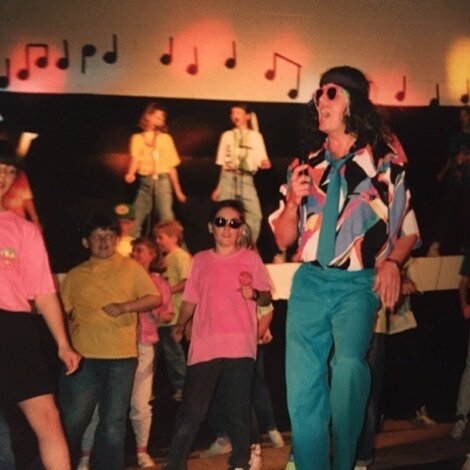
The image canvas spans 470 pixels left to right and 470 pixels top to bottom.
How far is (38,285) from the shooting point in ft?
14.4

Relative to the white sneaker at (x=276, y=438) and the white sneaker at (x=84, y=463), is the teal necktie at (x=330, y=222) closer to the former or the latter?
the white sneaker at (x=84, y=463)

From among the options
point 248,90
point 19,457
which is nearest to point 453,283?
point 248,90

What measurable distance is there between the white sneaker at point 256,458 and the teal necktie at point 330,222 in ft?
6.59

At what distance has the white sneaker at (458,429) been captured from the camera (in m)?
6.64

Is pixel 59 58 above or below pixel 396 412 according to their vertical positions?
above

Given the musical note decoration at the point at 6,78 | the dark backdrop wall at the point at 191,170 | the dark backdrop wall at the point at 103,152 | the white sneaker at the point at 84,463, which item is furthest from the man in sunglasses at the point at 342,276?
the musical note decoration at the point at 6,78

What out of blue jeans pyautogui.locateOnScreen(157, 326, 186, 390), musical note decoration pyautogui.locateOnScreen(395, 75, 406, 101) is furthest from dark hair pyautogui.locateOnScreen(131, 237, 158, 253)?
musical note decoration pyautogui.locateOnScreen(395, 75, 406, 101)

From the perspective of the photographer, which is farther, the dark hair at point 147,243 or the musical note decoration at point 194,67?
the musical note decoration at point 194,67

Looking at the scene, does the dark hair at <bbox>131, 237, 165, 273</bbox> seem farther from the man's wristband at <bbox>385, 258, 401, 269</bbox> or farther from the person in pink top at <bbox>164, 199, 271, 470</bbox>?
the man's wristband at <bbox>385, 258, 401, 269</bbox>

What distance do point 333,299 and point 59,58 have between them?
4.09 m

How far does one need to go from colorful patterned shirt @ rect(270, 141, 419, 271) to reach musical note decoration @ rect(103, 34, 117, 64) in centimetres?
383

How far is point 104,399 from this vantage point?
5543mm

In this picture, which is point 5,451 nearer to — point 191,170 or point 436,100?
point 191,170

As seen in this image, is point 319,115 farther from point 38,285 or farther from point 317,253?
point 38,285
